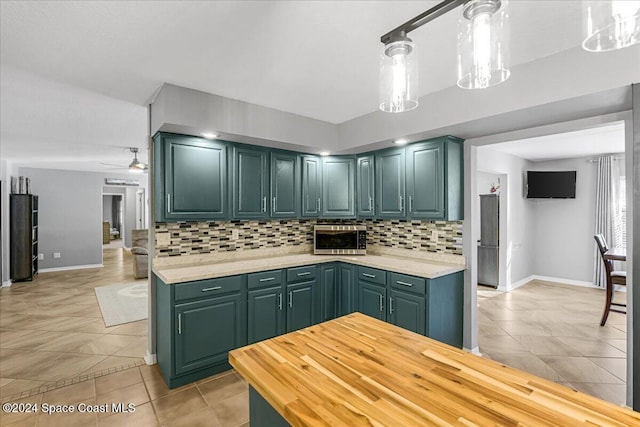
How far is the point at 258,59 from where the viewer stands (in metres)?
2.15

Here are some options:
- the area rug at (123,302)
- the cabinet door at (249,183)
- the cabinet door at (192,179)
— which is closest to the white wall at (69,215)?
the area rug at (123,302)

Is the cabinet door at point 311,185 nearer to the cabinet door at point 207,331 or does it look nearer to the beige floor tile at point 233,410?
the cabinet door at point 207,331

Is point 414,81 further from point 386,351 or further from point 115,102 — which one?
point 115,102

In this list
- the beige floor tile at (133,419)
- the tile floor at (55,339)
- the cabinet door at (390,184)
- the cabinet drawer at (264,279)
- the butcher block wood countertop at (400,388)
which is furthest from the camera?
the cabinet door at (390,184)

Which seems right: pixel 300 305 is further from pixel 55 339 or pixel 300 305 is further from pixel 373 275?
pixel 55 339

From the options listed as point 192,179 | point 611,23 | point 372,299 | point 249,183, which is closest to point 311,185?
point 249,183

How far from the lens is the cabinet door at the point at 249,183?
10.6 ft

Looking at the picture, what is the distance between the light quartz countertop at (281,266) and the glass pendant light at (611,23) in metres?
2.24

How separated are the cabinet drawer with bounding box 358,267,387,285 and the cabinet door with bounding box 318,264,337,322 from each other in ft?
1.14

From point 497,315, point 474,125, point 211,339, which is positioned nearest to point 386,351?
point 211,339

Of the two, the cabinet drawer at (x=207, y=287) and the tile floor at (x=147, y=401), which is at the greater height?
the cabinet drawer at (x=207, y=287)

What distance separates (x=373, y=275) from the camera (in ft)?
10.6

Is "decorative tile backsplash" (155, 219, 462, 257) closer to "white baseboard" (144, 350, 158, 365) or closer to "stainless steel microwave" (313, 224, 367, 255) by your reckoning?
"stainless steel microwave" (313, 224, 367, 255)

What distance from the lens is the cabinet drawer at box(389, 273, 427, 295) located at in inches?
111
